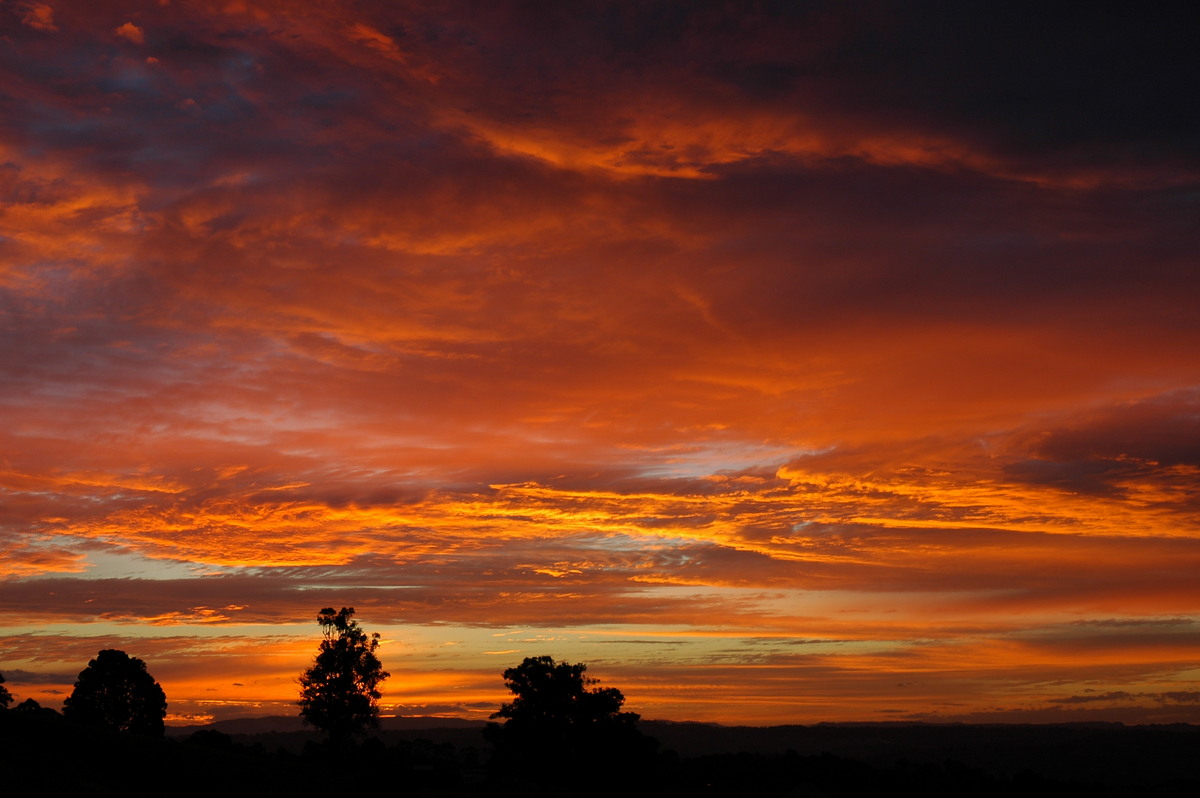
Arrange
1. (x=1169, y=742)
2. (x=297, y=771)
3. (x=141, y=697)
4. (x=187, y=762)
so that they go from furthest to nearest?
(x=1169, y=742) < (x=141, y=697) < (x=297, y=771) < (x=187, y=762)

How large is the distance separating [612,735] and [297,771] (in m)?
31.5

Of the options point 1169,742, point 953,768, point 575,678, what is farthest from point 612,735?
Answer: point 1169,742

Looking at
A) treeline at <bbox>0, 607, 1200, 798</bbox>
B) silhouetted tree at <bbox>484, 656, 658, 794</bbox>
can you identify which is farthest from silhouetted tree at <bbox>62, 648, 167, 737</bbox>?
silhouetted tree at <bbox>484, 656, 658, 794</bbox>

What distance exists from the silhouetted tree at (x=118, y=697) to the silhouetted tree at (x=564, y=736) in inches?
1298

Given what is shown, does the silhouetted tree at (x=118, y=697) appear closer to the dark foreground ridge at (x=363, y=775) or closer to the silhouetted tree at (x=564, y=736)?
the dark foreground ridge at (x=363, y=775)

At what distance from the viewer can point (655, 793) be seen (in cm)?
8612

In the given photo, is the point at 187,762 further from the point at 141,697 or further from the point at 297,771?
the point at 141,697

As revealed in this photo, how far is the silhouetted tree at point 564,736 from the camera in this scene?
262 ft

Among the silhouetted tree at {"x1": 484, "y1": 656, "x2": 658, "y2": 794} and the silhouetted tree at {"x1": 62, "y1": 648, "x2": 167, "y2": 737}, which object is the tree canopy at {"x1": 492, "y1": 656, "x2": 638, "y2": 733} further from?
the silhouetted tree at {"x1": 62, "y1": 648, "x2": 167, "y2": 737}

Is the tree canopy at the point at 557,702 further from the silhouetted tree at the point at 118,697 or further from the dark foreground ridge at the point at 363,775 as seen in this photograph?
the silhouetted tree at the point at 118,697

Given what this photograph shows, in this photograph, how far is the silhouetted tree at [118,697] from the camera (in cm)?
8575

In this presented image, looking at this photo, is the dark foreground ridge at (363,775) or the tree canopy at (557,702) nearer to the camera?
the dark foreground ridge at (363,775)

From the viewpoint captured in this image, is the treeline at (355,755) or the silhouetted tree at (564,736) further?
the silhouetted tree at (564,736)

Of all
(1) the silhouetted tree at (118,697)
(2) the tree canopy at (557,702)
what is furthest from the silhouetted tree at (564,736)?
(1) the silhouetted tree at (118,697)
